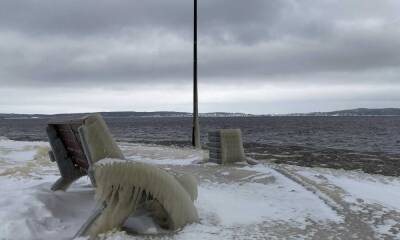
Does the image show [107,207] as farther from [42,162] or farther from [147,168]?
[42,162]

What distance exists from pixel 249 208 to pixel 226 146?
5.00m

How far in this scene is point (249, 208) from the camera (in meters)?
6.74

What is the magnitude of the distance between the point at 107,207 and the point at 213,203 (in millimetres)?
2024

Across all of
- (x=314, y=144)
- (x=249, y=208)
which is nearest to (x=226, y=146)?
(x=249, y=208)

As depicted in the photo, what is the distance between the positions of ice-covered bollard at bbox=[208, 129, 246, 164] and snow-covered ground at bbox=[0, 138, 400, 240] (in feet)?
5.64

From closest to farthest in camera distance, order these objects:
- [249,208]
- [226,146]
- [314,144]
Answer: [249,208], [226,146], [314,144]

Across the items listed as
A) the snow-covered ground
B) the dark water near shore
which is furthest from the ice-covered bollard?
the dark water near shore

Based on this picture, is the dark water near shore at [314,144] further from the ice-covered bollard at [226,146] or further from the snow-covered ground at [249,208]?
the snow-covered ground at [249,208]

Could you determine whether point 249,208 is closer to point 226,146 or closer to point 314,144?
point 226,146

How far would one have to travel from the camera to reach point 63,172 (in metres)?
7.04

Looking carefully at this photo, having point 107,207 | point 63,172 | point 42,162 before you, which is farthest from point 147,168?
point 42,162

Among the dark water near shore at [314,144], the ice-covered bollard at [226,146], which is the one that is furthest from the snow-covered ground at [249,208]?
the dark water near shore at [314,144]

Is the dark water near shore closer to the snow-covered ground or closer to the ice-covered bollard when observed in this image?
the ice-covered bollard

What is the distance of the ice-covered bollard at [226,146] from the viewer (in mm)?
11586
